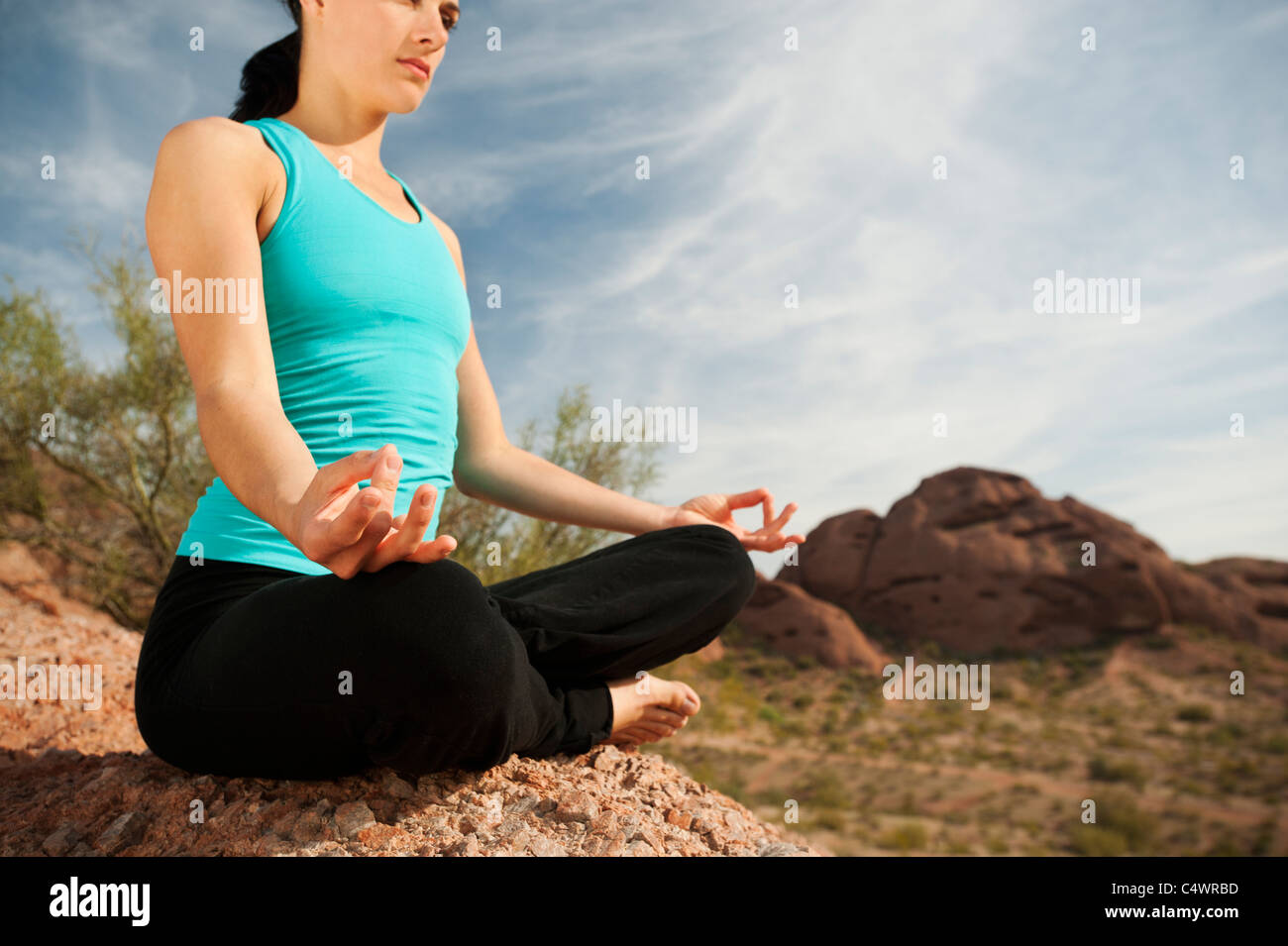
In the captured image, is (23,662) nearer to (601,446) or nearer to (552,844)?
(552,844)

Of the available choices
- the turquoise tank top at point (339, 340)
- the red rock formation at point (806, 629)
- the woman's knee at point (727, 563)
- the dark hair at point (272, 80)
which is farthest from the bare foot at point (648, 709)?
the red rock formation at point (806, 629)

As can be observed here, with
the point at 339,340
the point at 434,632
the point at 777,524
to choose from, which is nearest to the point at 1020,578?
the point at 777,524

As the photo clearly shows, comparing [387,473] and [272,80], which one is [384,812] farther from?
[272,80]

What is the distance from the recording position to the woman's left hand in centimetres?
191

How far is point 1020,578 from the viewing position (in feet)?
92.0

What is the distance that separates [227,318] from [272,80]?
89 centimetres

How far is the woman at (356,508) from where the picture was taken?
3.44 ft

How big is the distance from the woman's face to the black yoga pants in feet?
3.26

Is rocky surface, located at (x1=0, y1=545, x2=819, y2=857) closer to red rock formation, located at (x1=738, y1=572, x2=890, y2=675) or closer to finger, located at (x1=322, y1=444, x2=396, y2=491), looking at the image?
finger, located at (x1=322, y1=444, x2=396, y2=491)

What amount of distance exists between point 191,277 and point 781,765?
21949 millimetres

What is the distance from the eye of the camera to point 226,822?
4.42ft

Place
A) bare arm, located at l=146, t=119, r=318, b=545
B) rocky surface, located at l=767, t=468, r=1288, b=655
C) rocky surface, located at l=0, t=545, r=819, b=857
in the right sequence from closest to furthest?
bare arm, located at l=146, t=119, r=318, b=545
rocky surface, located at l=0, t=545, r=819, b=857
rocky surface, located at l=767, t=468, r=1288, b=655

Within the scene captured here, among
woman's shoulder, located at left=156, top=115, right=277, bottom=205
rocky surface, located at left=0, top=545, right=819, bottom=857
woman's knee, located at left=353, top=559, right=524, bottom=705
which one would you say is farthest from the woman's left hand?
woman's shoulder, located at left=156, top=115, right=277, bottom=205
